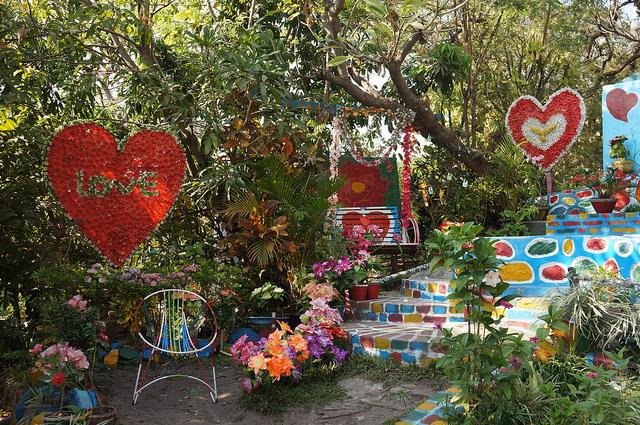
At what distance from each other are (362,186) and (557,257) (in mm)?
3869

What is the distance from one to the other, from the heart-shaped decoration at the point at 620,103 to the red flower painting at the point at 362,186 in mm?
3309

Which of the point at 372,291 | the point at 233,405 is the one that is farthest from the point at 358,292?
the point at 233,405

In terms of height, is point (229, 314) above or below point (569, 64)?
below

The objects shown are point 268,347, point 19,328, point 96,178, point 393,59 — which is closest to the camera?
point 268,347

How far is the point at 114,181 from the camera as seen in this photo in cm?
517

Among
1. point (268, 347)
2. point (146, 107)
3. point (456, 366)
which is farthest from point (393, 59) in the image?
point (456, 366)

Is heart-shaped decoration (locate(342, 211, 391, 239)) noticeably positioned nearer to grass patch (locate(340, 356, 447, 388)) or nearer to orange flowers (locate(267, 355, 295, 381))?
grass patch (locate(340, 356, 447, 388))

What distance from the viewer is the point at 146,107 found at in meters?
6.81

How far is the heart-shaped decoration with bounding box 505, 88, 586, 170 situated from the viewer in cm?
793

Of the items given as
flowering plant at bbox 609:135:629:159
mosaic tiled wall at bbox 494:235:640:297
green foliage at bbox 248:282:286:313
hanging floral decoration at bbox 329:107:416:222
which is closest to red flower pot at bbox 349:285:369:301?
green foliage at bbox 248:282:286:313

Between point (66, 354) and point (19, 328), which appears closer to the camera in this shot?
point (66, 354)

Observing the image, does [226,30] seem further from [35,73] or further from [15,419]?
[15,419]

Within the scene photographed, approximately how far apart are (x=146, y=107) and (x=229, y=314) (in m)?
2.74

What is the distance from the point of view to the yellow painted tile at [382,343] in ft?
15.9
